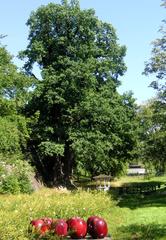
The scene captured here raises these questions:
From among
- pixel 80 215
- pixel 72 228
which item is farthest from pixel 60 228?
pixel 80 215

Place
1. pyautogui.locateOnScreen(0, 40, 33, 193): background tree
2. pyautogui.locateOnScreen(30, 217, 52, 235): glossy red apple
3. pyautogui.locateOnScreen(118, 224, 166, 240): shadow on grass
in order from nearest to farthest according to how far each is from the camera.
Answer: pyautogui.locateOnScreen(30, 217, 52, 235): glossy red apple → pyautogui.locateOnScreen(118, 224, 166, 240): shadow on grass → pyautogui.locateOnScreen(0, 40, 33, 193): background tree

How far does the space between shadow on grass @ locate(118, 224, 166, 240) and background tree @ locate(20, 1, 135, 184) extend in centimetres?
2785

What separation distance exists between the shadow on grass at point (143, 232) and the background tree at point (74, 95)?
91.4ft

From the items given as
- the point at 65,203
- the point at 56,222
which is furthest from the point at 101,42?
the point at 56,222

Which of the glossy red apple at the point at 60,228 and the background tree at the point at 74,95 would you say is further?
the background tree at the point at 74,95

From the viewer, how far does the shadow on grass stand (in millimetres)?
14336

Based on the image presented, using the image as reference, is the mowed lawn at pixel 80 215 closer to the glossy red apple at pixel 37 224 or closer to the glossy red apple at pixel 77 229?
the glossy red apple at pixel 37 224

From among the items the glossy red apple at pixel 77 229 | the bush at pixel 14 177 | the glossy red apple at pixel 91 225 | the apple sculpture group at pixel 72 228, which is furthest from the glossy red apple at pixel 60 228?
the bush at pixel 14 177

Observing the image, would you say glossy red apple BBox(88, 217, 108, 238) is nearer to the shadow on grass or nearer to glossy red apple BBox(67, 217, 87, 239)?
glossy red apple BBox(67, 217, 87, 239)

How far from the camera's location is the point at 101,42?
5231 cm

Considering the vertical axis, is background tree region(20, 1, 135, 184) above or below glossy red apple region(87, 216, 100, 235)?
above

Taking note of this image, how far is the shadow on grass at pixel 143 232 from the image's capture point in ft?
47.0

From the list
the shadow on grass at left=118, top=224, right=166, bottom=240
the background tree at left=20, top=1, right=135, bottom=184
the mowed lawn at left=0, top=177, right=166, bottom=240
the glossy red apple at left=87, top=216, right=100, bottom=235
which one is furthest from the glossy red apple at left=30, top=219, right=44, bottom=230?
the background tree at left=20, top=1, right=135, bottom=184

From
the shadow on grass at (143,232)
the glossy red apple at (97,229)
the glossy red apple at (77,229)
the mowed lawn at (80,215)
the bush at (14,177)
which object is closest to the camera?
the mowed lawn at (80,215)
